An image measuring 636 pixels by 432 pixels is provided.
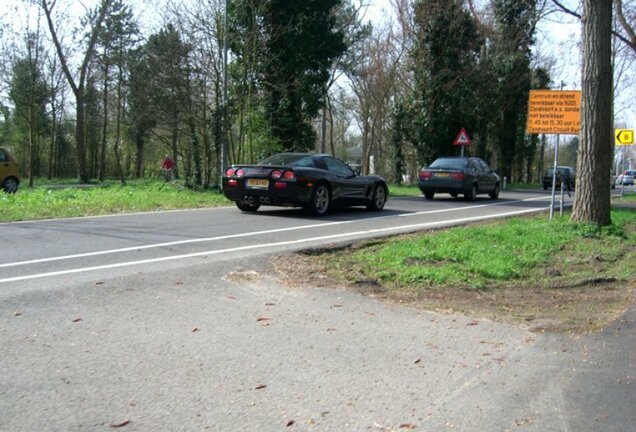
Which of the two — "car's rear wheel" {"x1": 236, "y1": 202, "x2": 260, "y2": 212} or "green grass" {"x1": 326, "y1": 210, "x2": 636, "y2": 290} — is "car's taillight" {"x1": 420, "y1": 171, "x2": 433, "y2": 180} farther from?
"green grass" {"x1": 326, "y1": 210, "x2": 636, "y2": 290}

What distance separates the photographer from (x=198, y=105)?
69.1 ft

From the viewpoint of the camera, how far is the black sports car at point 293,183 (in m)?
12.6

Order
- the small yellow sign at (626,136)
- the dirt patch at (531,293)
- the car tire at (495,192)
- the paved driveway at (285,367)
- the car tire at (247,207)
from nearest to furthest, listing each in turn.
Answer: the paved driveway at (285,367), the dirt patch at (531,293), the car tire at (247,207), the car tire at (495,192), the small yellow sign at (626,136)

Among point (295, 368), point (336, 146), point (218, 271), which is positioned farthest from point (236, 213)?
point (336, 146)

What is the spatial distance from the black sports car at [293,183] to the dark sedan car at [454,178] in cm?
657

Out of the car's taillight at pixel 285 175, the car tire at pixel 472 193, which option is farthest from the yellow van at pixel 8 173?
the car tire at pixel 472 193

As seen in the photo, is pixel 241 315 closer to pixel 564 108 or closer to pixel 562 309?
pixel 562 309

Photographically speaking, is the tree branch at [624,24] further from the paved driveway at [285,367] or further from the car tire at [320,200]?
the paved driveway at [285,367]

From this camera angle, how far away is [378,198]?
15281 millimetres

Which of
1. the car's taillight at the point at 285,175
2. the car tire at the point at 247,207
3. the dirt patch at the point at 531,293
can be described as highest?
the car's taillight at the point at 285,175

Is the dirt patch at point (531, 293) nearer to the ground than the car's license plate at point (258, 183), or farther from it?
nearer to the ground

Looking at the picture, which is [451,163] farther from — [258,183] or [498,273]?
[498,273]

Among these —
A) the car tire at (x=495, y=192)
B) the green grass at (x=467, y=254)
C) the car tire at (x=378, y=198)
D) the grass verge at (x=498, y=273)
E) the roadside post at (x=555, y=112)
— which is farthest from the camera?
the car tire at (x=495, y=192)

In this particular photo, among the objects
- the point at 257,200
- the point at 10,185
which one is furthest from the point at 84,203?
the point at 10,185
